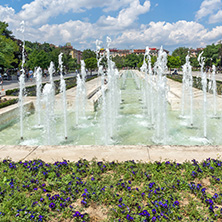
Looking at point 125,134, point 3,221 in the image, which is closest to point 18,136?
point 125,134

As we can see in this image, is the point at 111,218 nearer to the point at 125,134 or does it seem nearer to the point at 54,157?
the point at 54,157

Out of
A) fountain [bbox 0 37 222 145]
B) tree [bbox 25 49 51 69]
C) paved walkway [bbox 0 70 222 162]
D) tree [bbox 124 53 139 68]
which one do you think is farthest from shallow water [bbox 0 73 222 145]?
tree [bbox 124 53 139 68]

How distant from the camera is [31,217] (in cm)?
274

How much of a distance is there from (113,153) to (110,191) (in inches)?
58.5

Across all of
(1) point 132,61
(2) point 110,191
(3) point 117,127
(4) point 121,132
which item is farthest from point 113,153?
(1) point 132,61

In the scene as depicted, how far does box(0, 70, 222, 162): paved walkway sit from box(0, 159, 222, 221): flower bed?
1.20ft

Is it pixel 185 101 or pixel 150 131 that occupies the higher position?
pixel 185 101

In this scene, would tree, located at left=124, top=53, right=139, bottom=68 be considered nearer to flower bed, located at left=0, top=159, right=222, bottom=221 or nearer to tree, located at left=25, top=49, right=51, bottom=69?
tree, located at left=25, top=49, right=51, bottom=69

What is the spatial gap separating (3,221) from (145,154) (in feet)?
9.31

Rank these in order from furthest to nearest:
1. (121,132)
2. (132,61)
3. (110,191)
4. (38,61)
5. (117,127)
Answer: (132,61) < (38,61) < (117,127) < (121,132) < (110,191)

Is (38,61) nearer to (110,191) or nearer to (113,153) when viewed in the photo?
(113,153)

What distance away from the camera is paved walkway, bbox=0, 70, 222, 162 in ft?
14.8

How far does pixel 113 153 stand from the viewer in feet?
15.6

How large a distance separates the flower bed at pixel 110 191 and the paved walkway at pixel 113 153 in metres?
0.37
